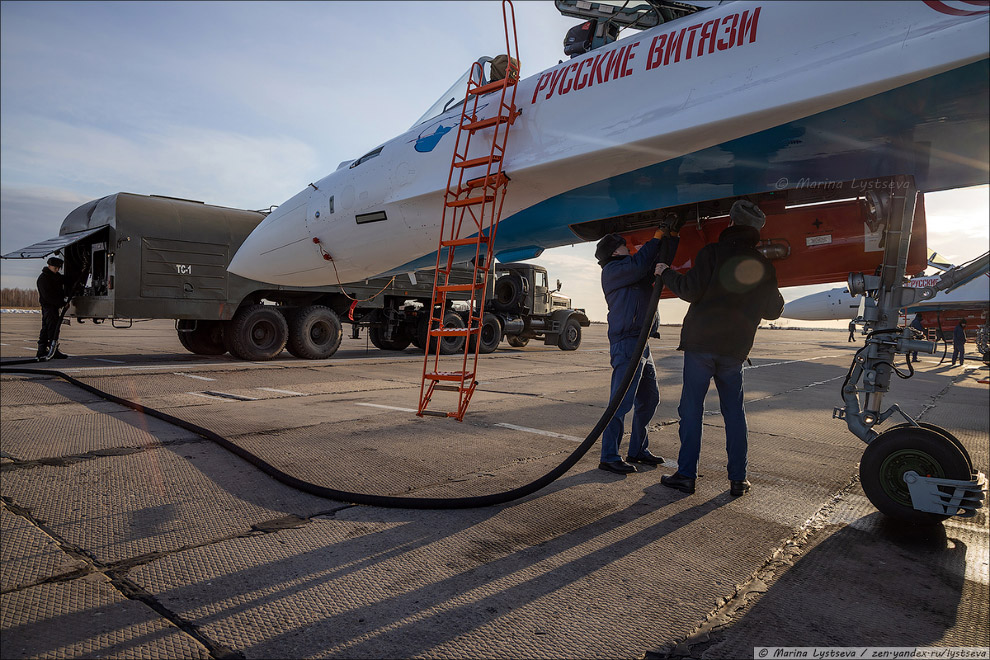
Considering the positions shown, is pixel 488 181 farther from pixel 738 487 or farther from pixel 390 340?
pixel 390 340

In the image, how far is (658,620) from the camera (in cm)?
204

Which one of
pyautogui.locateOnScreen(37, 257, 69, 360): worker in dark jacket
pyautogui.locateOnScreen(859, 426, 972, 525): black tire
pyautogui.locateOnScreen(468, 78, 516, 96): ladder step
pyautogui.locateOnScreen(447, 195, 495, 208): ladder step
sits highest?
pyautogui.locateOnScreen(468, 78, 516, 96): ladder step

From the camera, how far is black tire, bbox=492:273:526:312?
16.3 meters

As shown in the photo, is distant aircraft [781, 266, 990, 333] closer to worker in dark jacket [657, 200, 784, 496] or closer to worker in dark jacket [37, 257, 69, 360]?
worker in dark jacket [657, 200, 784, 496]

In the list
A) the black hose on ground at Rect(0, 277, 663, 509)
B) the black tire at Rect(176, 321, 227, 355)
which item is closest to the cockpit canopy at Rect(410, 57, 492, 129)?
the black hose on ground at Rect(0, 277, 663, 509)

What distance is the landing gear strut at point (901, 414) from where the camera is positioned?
293 centimetres

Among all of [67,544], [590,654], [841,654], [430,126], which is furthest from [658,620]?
[430,126]

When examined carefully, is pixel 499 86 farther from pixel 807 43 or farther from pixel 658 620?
pixel 658 620

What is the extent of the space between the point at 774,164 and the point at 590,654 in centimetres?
296

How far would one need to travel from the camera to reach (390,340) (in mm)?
14375

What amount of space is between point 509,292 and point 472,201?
12020 mm

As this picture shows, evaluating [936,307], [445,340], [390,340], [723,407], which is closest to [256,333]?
[390,340]

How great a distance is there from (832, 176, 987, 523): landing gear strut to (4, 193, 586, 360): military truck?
22.5 feet

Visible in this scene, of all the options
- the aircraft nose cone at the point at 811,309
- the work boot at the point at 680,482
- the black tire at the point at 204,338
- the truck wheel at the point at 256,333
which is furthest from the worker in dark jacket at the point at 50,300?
the aircraft nose cone at the point at 811,309
